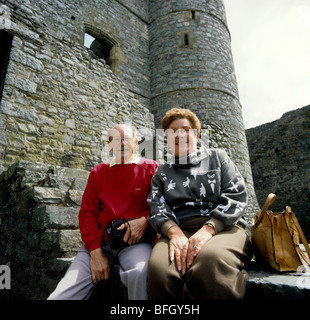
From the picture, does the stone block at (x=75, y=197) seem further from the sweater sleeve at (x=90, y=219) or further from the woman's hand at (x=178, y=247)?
the woman's hand at (x=178, y=247)

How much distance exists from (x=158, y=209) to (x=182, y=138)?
2.03ft

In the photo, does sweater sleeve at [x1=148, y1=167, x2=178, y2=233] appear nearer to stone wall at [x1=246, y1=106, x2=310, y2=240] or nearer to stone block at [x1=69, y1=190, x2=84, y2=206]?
stone block at [x1=69, y1=190, x2=84, y2=206]

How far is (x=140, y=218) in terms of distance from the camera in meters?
1.72

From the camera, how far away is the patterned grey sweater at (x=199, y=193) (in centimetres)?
154

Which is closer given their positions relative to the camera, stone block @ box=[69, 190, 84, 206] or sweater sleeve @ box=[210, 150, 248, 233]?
sweater sleeve @ box=[210, 150, 248, 233]

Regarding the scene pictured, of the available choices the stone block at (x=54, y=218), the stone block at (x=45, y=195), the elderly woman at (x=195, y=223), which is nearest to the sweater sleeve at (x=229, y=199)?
the elderly woman at (x=195, y=223)

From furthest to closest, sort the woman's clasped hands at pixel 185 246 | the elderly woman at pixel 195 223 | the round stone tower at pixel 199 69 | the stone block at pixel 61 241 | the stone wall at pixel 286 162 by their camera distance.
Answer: the stone wall at pixel 286 162
the round stone tower at pixel 199 69
the stone block at pixel 61 241
the woman's clasped hands at pixel 185 246
the elderly woman at pixel 195 223

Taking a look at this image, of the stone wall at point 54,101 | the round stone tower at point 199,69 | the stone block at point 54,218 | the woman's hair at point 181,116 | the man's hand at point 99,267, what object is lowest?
the man's hand at point 99,267

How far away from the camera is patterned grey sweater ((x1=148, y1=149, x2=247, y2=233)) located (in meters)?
1.54

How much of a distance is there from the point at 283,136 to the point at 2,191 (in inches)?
533

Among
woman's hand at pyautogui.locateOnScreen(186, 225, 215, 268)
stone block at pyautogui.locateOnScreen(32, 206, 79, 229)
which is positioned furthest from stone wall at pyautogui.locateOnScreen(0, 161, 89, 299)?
woman's hand at pyautogui.locateOnScreen(186, 225, 215, 268)

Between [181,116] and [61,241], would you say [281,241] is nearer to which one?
[181,116]

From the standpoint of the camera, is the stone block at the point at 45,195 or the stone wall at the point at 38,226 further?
the stone block at the point at 45,195

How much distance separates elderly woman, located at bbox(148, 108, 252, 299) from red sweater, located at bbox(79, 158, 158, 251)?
17 cm
